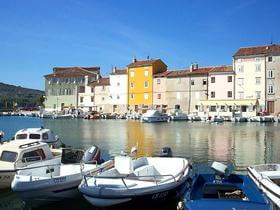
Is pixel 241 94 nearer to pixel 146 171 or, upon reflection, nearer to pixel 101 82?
pixel 101 82

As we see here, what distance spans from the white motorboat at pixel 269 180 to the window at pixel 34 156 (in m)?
7.81

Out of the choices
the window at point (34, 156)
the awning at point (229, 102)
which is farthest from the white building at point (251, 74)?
the window at point (34, 156)

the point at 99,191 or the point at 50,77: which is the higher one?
the point at 50,77

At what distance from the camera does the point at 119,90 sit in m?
90.7

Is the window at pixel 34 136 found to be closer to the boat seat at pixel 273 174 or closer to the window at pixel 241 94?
the boat seat at pixel 273 174

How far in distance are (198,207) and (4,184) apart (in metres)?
7.89

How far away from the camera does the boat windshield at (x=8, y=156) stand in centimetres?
1480

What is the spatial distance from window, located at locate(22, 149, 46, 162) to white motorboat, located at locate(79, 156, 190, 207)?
3.59m

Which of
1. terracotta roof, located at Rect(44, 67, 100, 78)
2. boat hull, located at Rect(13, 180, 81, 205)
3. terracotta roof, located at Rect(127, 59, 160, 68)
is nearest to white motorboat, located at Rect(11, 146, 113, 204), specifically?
boat hull, located at Rect(13, 180, 81, 205)

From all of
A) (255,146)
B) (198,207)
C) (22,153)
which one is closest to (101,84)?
(255,146)

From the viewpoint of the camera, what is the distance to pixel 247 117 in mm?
68250

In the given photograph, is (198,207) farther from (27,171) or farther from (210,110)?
(210,110)

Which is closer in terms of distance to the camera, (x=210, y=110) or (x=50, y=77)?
(x=210, y=110)

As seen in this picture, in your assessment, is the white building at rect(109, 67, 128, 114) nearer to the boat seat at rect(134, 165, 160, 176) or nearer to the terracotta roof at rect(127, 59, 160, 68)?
the terracotta roof at rect(127, 59, 160, 68)
